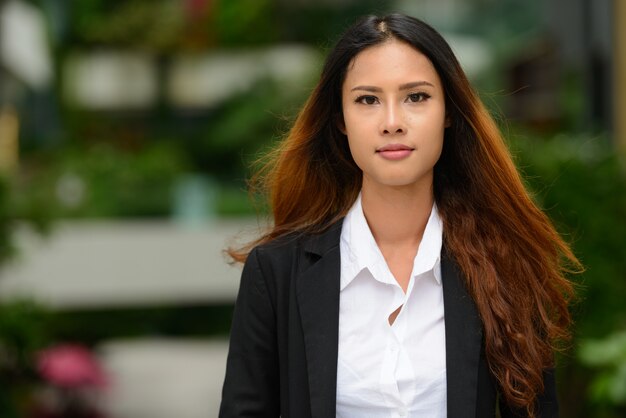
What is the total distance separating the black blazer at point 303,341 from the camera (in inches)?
84.0

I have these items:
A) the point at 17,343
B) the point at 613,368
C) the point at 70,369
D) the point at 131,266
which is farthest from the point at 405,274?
the point at 131,266

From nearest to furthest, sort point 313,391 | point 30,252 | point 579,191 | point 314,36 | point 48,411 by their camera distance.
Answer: point 313,391
point 579,191
point 48,411
point 30,252
point 314,36

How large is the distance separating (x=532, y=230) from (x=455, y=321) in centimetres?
29

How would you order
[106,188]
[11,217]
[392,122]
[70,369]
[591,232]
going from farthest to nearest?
[106,188] < [70,369] < [591,232] < [11,217] < [392,122]

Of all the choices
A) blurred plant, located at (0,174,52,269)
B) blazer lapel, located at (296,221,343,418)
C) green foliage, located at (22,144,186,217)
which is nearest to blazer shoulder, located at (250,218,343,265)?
blazer lapel, located at (296,221,343,418)

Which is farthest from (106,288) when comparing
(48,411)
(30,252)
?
(48,411)

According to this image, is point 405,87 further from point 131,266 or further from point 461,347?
point 131,266

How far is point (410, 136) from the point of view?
7.08 ft

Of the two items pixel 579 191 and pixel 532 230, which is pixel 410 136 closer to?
pixel 532 230

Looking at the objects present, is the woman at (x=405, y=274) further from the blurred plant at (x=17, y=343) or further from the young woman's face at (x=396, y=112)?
the blurred plant at (x=17, y=343)

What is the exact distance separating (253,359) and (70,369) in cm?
668

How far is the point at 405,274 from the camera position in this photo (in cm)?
223

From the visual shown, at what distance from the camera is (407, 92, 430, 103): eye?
218cm

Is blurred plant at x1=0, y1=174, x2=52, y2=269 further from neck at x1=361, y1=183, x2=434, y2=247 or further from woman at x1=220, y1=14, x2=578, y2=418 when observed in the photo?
neck at x1=361, y1=183, x2=434, y2=247
